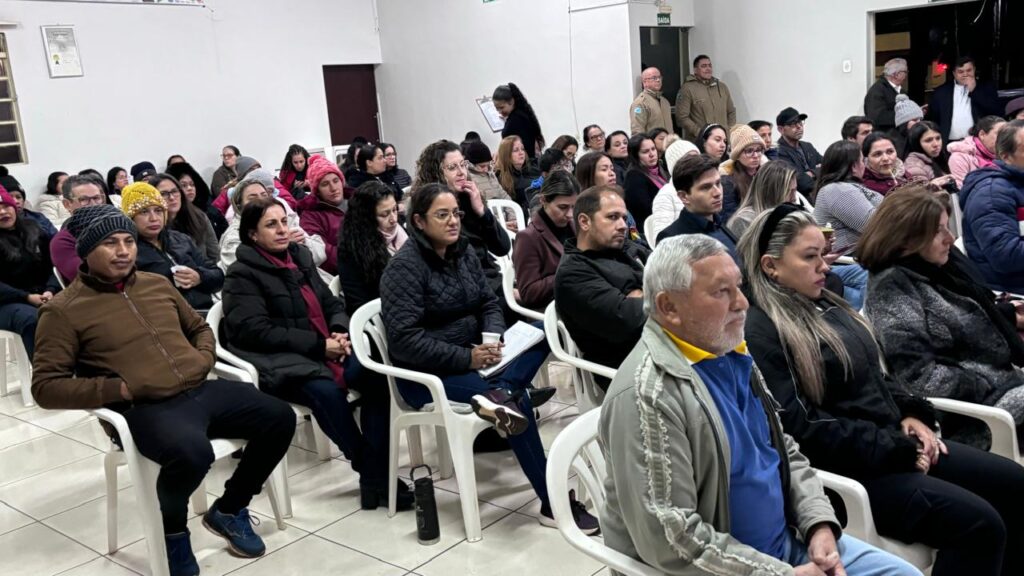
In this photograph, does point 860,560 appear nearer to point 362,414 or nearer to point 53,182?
point 362,414

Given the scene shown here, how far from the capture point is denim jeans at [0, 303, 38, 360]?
450 cm

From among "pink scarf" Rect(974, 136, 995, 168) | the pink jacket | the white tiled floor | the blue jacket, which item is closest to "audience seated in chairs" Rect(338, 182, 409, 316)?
the white tiled floor

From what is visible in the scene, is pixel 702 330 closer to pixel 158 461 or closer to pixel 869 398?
pixel 869 398

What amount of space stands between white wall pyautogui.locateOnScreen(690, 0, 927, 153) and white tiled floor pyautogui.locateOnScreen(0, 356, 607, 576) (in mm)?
5968

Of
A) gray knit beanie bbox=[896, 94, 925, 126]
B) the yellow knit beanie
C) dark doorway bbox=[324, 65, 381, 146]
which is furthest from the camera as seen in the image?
dark doorway bbox=[324, 65, 381, 146]

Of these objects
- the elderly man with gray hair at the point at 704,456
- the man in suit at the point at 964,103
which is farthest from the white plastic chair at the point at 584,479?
the man in suit at the point at 964,103

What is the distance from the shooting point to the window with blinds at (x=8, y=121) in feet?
26.5

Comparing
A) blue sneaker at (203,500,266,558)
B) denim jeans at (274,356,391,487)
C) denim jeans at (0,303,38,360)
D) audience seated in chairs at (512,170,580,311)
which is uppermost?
audience seated in chairs at (512,170,580,311)

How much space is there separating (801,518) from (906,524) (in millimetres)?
365

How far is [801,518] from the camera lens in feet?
5.65

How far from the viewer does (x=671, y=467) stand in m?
1.50

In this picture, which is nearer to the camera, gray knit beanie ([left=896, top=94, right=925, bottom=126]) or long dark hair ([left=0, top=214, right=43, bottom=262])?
long dark hair ([left=0, top=214, right=43, bottom=262])

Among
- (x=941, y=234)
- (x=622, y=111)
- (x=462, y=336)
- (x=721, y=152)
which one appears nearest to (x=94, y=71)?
(x=622, y=111)

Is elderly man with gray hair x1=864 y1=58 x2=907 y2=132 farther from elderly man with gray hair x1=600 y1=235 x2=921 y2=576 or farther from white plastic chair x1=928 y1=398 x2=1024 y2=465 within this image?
elderly man with gray hair x1=600 y1=235 x2=921 y2=576
